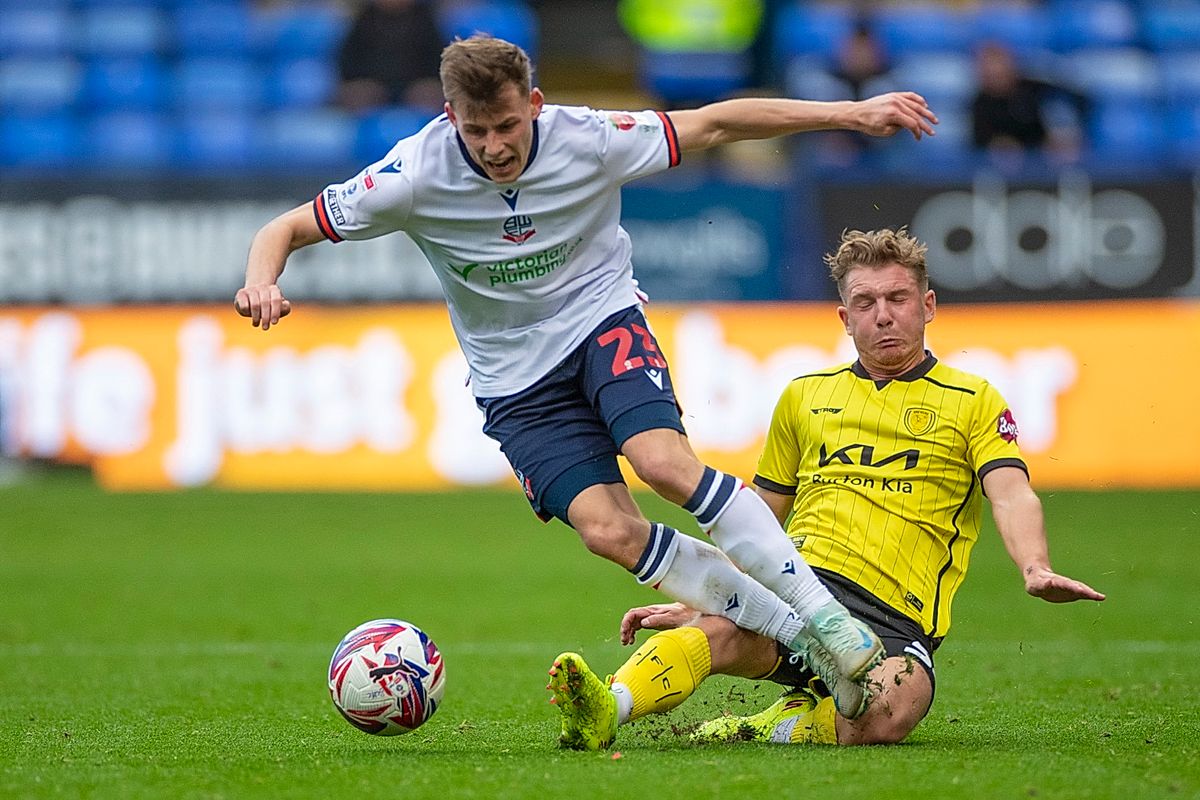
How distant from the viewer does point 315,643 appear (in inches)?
313

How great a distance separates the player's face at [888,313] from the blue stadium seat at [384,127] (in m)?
10.9

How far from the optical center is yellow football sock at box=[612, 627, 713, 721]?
507cm

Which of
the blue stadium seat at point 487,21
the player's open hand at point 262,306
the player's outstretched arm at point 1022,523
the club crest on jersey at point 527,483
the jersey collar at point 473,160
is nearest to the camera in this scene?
the player's outstretched arm at point 1022,523

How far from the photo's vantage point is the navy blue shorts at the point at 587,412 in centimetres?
525

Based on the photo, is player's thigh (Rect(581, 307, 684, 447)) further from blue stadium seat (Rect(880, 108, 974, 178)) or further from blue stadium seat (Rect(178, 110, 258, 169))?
blue stadium seat (Rect(178, 110, 258, 169))

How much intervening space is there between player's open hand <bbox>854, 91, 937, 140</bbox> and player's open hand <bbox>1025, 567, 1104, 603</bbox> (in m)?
1.49

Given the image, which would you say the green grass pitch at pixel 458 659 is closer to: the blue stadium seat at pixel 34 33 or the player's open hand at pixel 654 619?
the player's open hand at pixel 654 619

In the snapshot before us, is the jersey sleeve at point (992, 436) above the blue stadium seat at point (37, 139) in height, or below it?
below

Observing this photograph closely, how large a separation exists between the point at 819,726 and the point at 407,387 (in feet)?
29.6

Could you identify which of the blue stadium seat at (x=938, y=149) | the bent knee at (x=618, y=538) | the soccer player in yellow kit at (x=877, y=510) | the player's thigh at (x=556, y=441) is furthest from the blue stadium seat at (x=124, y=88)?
the bent knee at (x=618, y=538)

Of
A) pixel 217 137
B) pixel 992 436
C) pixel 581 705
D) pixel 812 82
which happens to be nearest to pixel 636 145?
pixel 992 436

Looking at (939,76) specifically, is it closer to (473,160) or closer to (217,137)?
(217,137)

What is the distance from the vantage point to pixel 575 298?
18.2 feet

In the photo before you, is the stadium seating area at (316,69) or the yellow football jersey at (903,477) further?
the stadium seating area at (316,69)
